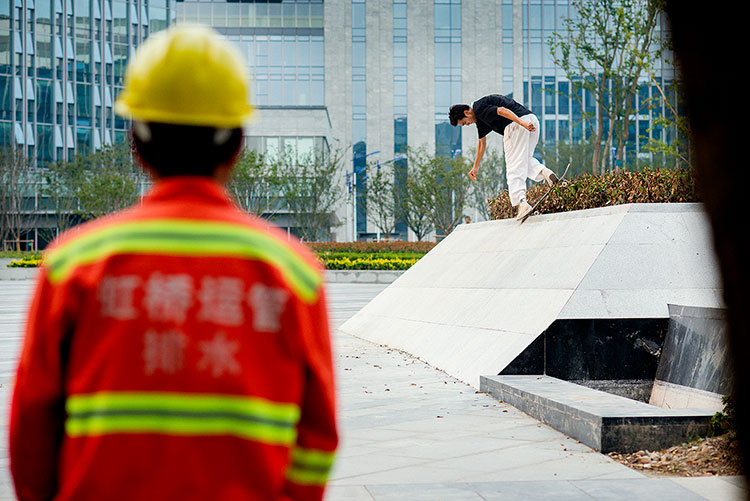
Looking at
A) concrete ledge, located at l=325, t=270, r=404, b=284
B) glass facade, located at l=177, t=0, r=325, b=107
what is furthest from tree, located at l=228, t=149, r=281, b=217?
glass facade, located at l=177, t=0, r=325, b=107

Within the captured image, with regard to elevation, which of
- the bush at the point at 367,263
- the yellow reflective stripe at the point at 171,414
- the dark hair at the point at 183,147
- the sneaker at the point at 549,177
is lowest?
the bush at the point at 367,263

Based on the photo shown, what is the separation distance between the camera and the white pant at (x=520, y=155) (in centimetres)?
1279

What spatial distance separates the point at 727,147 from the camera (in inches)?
58.7

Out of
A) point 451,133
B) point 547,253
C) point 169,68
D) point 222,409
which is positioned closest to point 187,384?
point 222,409

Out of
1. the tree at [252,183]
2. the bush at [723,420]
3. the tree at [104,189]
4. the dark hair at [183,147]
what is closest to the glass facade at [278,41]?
the tree at [104,189]

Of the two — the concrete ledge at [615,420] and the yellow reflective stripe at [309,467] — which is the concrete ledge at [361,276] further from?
the yellow reflective stripe at [309,467]

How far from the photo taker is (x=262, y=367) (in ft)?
5.97

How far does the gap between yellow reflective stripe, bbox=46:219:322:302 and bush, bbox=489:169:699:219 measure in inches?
368

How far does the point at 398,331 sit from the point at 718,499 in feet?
27.5

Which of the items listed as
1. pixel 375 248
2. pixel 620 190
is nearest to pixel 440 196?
pixel 375 248

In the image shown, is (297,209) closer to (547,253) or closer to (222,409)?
(547,253)

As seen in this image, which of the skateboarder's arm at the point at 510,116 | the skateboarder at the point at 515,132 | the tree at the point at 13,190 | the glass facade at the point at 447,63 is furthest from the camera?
the glass facade at the point at 447,63

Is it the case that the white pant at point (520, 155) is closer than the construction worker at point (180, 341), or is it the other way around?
the construction worker at point (180, 341)

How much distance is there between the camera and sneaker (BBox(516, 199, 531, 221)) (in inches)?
510
